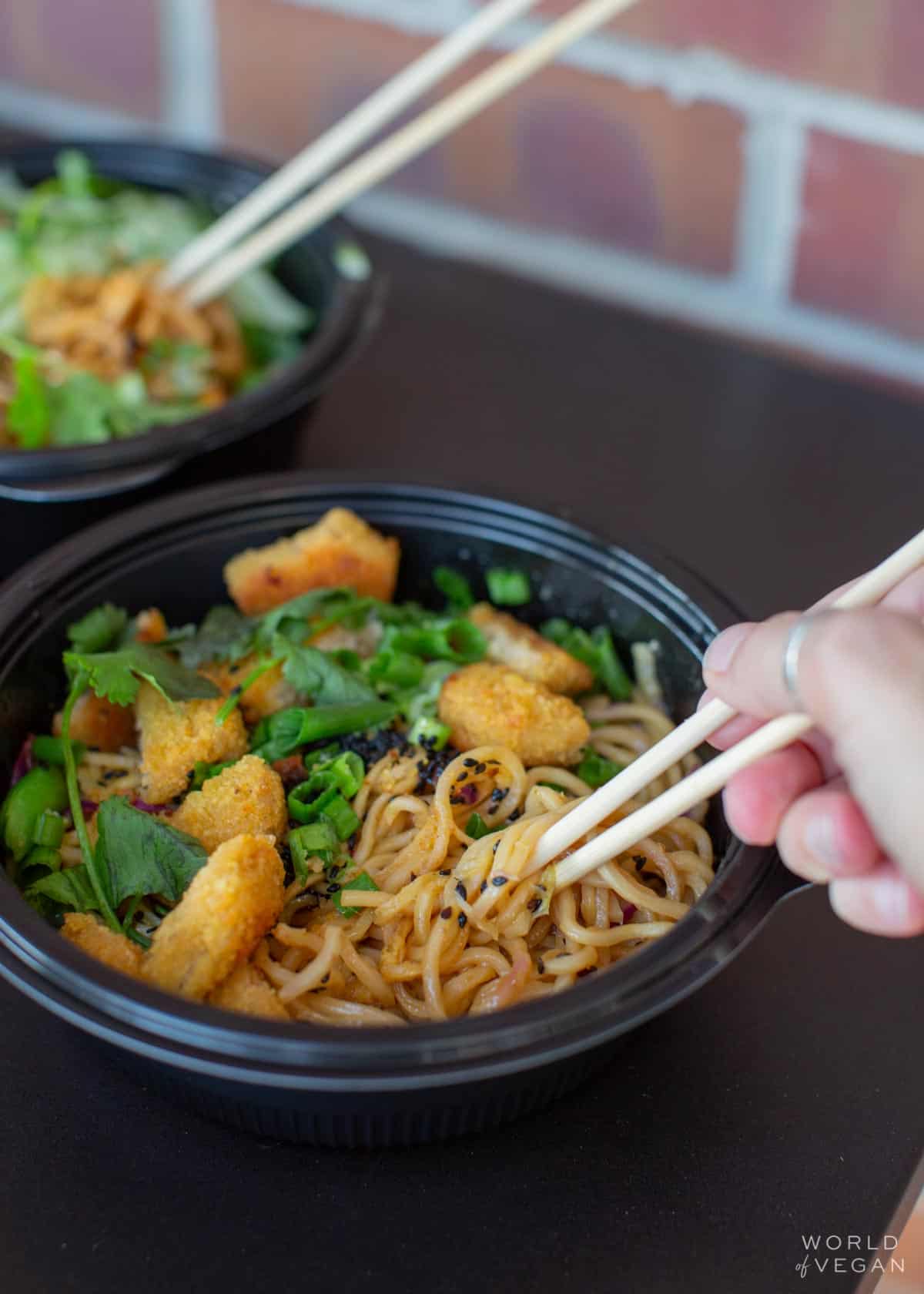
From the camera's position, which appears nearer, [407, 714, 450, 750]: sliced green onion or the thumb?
the thumb

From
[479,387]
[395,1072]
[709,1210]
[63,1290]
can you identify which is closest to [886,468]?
[479,387]

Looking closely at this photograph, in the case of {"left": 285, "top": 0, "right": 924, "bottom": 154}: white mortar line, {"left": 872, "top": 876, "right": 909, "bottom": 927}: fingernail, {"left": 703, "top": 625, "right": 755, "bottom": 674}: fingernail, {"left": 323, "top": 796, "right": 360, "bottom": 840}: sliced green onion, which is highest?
{"left": 285, "top": 0, "right": 924, "bottom": 154}: white mortar line

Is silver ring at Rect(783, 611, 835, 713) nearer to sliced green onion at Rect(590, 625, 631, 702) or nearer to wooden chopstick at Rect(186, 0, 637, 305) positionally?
sliced green onion at Rect(590, 625, 631, 702)

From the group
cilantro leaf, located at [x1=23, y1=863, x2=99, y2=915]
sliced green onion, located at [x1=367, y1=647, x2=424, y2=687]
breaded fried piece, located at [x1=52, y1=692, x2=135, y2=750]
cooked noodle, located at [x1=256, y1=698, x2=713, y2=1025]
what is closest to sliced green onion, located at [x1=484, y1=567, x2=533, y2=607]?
sliced green onion, located at [x1=367, y1=647, x2=424, y2=687]

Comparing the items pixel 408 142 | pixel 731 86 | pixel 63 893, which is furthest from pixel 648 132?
pixel 63 893

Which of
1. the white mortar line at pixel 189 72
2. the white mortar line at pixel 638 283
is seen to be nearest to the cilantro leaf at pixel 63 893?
the white mortar line at pixel 638 283

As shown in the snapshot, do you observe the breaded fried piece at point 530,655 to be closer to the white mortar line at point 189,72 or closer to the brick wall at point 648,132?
the brick wall at point 648,132

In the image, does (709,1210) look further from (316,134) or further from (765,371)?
(316,134)
